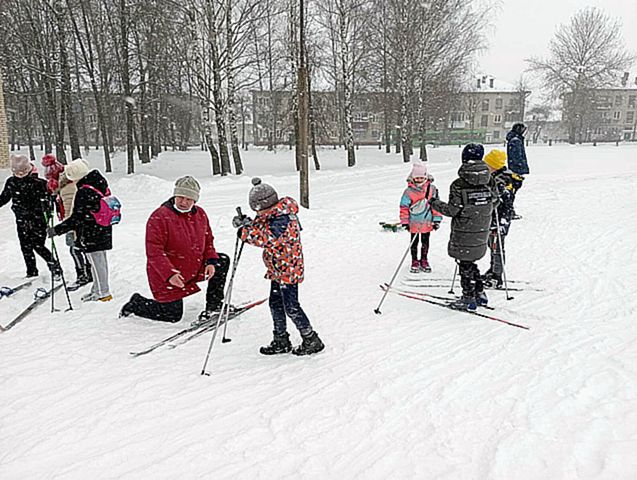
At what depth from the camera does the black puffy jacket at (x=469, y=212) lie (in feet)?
17.5

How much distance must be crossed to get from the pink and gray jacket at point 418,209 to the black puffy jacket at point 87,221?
4.01 metres

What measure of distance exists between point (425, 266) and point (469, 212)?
2061mm

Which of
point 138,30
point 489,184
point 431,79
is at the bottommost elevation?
point 489,184

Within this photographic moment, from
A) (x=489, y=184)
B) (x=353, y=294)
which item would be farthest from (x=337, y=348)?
(x=489, y=184)

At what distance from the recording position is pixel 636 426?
10.3 feet

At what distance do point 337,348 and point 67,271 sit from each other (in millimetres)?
4872

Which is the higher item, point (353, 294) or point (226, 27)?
point (226, 27)

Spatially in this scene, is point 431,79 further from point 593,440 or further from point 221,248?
point 593,440

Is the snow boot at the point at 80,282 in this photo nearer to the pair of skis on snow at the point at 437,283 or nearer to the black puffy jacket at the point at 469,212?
the pair of skis on snow at the point at 437,283

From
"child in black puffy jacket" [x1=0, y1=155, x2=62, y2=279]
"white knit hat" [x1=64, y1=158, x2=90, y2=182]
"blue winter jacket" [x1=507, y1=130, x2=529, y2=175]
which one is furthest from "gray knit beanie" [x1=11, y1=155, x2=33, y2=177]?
"blue winter jacket" [x1=507, y1=130, x2=529, y2=175]

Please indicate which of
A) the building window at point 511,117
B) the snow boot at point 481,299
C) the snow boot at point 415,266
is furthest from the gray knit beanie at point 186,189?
the building window at point 511,117

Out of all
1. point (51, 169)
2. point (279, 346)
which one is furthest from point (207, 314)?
point (51, 169)

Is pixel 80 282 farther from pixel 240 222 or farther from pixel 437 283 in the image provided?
pixel 437 283

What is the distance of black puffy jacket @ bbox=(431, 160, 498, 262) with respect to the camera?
5.32 meters
